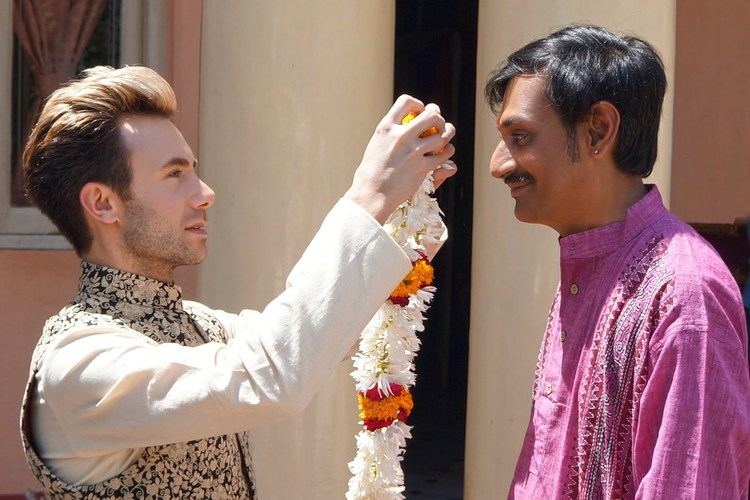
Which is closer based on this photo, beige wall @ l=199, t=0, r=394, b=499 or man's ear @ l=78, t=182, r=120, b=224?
man's ear @ l=78, t=182, r=120, b=224

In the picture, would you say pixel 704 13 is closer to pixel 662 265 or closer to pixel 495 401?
pixel 495 401

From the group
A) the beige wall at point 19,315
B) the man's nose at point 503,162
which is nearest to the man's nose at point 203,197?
the man's nose at point 503,162

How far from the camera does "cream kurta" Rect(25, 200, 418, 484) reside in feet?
6.66

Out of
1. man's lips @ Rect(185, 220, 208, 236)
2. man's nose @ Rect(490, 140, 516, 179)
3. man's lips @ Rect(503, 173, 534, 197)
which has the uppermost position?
man's nose @ Rect(490, 140, 516, 179)

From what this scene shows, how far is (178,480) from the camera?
225cm

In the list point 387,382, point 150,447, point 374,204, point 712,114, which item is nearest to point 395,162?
point 374,204

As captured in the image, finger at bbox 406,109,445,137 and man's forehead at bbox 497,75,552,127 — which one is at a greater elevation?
man's forehead at bbox 497,75,552,127

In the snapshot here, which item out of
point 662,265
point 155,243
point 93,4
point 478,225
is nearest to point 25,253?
point 93,4

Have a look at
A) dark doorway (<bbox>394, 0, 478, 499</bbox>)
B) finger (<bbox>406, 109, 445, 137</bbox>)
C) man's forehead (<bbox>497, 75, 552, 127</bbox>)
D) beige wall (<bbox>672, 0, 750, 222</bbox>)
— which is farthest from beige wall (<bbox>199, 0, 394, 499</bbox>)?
dark doorway (<bbox>394, 0, 478, 499</bbox>)

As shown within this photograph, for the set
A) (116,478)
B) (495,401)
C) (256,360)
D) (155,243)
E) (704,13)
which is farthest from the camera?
(704,13)

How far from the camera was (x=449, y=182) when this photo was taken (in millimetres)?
9000

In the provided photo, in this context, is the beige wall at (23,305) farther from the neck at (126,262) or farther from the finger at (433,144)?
the finger at (433,144)

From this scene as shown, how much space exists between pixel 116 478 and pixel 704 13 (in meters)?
5.37

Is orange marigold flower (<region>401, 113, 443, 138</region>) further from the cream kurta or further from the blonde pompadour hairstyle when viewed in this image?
the blonde pompadour hairstyle
